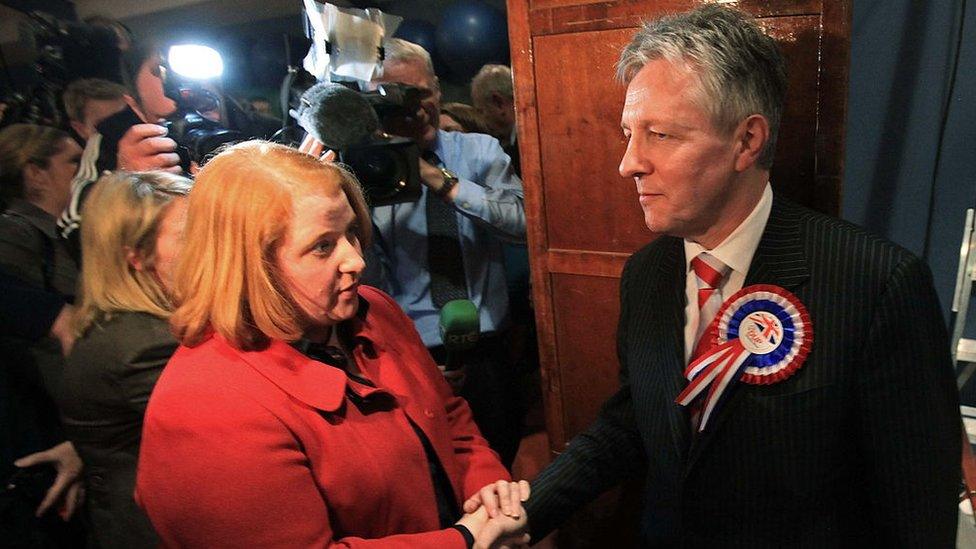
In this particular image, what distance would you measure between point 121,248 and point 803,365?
139 cm

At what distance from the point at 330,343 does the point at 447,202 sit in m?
0.79

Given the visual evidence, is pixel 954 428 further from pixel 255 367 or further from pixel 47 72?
pixel 47 72

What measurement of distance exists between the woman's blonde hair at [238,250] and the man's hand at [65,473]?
0.87 m

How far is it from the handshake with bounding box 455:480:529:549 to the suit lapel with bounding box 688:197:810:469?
36cm

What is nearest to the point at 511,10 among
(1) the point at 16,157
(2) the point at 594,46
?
(2) the point at 594,46

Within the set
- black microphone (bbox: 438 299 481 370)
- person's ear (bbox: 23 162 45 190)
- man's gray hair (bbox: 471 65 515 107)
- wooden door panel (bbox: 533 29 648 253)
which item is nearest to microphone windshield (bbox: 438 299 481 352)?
black microphone (bbox: 438 299 481 370)

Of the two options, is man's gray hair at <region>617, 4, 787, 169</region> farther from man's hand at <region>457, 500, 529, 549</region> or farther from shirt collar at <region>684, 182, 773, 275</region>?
man's hand at <region>457, 500, 529, 549</region>

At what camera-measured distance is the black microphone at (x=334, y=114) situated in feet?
4.55

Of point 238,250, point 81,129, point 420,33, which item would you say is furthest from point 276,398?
point 420,33

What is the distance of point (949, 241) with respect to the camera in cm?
186

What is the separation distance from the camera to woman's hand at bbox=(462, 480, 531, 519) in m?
1.13

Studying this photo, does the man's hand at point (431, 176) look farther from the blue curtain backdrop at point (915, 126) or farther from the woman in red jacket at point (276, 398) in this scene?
the blue curtain backdrop at point (915, 126)

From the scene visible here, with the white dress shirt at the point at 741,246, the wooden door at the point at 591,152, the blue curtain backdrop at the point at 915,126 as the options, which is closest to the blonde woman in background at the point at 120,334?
the wooden door at the point at 591,152

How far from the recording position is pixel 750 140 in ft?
3.00
